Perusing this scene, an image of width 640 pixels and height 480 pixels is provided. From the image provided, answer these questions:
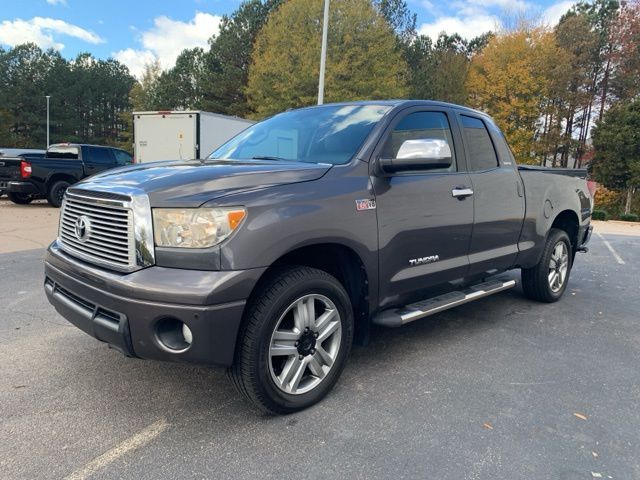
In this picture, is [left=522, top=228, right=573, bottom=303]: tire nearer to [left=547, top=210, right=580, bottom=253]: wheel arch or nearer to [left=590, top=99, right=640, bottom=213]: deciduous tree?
[left=547, top=210, right=580, bottom=253]: wheel arch

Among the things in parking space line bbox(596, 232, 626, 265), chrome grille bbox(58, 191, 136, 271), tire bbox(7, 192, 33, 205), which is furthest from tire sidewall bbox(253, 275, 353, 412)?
tire bbox(7, 192, 33, 205)

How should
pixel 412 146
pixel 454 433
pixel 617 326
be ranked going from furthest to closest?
pixel 617 326
pixel 412 146
pixel 454 433

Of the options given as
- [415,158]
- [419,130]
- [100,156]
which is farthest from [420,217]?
[100,156]

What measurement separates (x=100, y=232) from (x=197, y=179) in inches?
25.5

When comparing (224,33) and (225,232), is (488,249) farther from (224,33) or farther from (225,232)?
(224,33)

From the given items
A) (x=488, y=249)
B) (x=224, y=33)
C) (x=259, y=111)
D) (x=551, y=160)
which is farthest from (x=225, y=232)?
(x=551, y=160)

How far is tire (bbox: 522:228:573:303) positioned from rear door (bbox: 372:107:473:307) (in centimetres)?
166

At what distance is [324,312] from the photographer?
2920mm

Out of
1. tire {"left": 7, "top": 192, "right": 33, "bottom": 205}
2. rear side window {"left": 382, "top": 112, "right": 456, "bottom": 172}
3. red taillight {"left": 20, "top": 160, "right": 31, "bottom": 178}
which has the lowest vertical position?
tire {"left": 7, "top": 192, "right": 33, "bottom": 205}

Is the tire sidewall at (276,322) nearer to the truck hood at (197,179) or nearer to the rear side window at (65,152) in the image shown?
the truck hood at (197,179)

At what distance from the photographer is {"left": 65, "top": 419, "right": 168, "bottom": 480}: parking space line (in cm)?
222

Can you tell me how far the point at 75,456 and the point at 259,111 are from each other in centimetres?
2452

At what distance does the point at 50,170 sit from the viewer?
1350 centimetres

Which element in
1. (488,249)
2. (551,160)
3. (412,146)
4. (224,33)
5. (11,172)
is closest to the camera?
(412,146)
